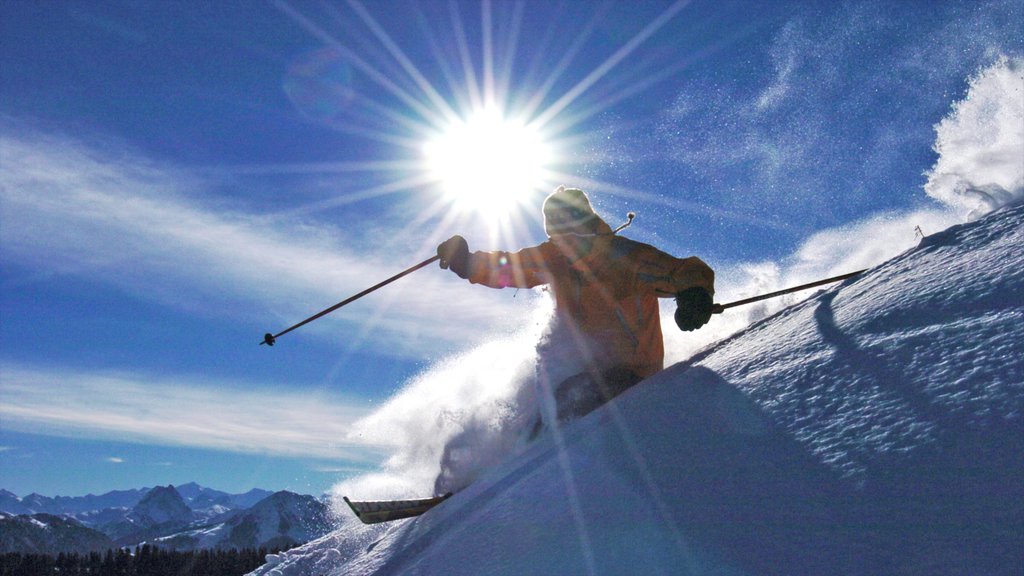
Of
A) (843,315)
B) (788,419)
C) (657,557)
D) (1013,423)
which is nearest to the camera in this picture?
(1013,423)

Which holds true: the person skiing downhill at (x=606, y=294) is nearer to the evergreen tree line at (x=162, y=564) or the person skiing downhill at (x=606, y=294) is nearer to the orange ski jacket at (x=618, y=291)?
the orange ski jacket at (x=618, y=291)

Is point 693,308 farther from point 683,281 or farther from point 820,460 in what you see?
point 820,460

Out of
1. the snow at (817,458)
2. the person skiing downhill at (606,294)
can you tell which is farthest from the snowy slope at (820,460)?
the person skiing downhill at (606,294)

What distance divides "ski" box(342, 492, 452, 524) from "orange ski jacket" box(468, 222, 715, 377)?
6.35 ft

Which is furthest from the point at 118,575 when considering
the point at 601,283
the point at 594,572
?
the point at 594,572

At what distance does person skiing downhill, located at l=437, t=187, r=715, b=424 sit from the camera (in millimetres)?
5198

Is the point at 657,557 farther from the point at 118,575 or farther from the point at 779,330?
the point at 118,575

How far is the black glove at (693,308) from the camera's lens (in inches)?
195

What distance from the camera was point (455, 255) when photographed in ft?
22.5

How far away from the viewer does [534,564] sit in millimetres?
2236

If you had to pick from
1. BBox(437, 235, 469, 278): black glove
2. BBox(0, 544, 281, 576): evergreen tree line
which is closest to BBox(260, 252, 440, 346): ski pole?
BBox(437, 235, 469, 278): black glove

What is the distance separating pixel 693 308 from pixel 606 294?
87 cm

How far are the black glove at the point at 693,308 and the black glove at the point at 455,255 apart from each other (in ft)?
8.60

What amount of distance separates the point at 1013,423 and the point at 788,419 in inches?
32.4
